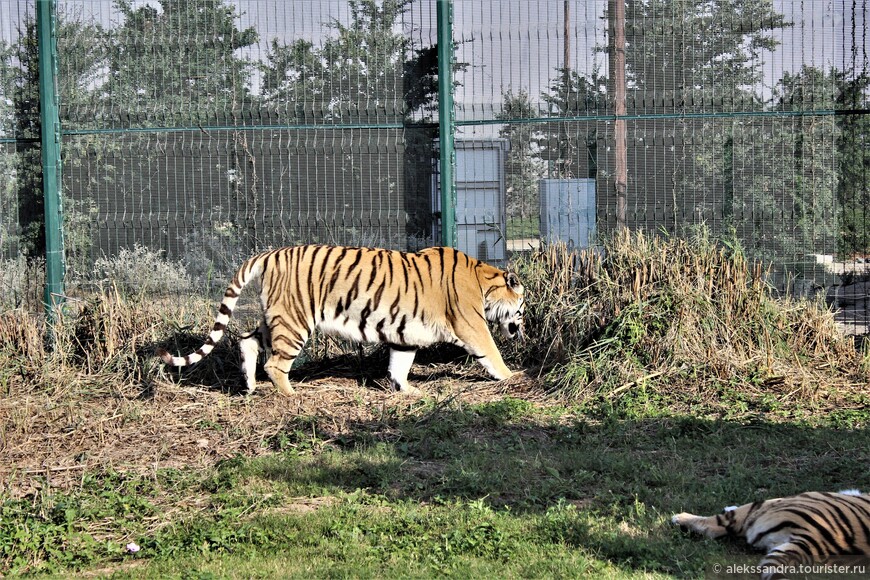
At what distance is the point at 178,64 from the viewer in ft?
32.6

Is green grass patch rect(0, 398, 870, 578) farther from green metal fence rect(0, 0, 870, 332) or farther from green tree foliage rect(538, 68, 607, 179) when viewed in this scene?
green tree foliage rect(538, 68, 607, 179)

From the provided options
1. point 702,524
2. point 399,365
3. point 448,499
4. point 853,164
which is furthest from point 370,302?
point 853,164

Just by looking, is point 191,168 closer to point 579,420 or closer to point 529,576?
point 579,420

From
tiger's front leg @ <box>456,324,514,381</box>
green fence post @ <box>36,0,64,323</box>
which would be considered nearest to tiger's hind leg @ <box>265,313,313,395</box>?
tiger's front leg @ <box>456,324,514,381</box>

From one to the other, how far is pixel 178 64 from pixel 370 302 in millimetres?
3623

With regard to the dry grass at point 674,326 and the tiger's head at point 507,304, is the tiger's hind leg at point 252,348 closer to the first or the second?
the tiger's head at point 507,304

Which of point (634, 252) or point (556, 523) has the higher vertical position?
point (634, 252)

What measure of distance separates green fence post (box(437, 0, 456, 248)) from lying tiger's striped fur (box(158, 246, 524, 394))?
36.0 inches

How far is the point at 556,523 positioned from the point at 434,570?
803 mm

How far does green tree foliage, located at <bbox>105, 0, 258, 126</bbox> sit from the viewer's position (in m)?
9.83

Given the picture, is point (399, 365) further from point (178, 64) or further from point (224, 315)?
point (178, 64)

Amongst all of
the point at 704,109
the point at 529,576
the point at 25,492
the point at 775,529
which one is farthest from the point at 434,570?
the point at 704,109

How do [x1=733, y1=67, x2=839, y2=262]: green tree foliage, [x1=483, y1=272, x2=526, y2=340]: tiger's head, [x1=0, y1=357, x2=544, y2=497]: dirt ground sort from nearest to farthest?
[x1=0, y1=357, x2=544, y2=497]: dirt ground, [x1=483, y1=272, x2=526, y2=340]: tiger's head, [x1=733, y1=67, x2=839, y2=262]: green tree foliage

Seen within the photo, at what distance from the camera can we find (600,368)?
25.8 ft
